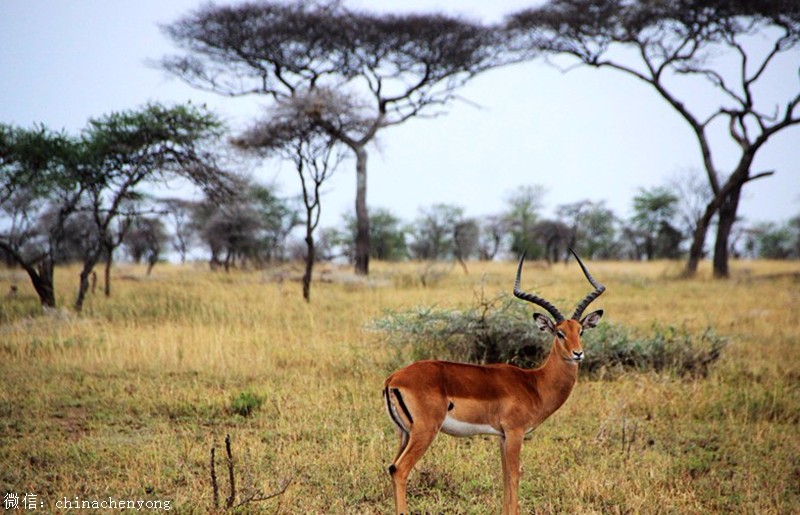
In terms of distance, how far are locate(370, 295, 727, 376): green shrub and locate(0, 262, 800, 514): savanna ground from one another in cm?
28

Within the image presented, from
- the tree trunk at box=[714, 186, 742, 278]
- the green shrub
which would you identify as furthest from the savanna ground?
the tree trunk at box=[714, 186, 742, 278]

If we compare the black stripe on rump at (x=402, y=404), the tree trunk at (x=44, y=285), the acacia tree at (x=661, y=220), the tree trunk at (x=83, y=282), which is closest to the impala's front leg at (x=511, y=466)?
the black stripe on rump at (x=402, y=404)

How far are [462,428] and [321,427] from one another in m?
2.20

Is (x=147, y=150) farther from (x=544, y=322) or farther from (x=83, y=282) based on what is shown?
(x=544, y=322)

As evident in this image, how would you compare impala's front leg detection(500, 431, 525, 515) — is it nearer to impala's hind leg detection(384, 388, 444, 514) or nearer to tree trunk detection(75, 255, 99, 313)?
impala's hind leg detection(384, 388, 444, 514)

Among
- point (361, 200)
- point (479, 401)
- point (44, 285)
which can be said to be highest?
point (361, 200)

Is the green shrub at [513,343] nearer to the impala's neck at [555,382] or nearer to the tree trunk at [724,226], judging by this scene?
the impala's neck at [555,382]

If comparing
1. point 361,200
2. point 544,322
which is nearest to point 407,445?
point 544,322

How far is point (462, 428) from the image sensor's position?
12.2 ft

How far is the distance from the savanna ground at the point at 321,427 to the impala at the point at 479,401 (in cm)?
74

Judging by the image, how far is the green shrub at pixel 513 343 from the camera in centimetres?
791

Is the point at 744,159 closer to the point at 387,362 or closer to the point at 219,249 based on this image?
the point at 387,362

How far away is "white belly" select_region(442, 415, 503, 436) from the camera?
12.1ft

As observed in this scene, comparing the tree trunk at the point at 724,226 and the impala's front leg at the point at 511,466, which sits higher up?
the tree trunk at the point at 724,226
